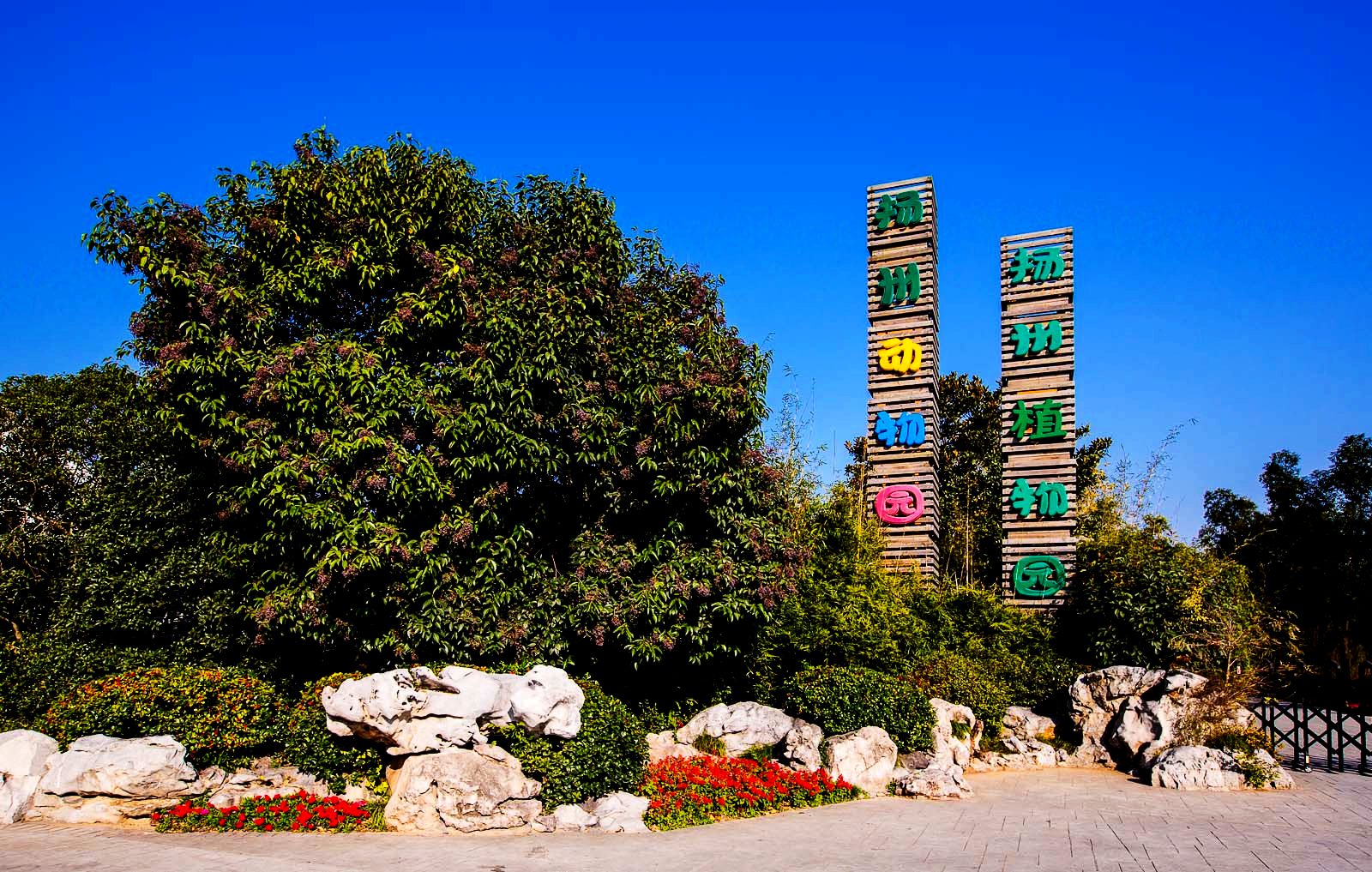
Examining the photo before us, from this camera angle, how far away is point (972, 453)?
23.7m

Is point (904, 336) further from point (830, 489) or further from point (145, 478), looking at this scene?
point (145, 478)

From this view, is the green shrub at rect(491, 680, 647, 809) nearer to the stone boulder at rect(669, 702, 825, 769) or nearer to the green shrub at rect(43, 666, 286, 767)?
the stone boulder at rect(669, 702, 825, 769)

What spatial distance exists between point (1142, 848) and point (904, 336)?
10.3 m

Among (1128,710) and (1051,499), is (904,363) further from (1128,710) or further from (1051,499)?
(1128,710)

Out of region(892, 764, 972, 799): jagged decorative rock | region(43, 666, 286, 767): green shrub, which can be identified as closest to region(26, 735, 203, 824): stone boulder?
region(43, 666, 286, 767): green shrub

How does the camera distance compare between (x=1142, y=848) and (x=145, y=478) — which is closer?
(x=1142, y=848)

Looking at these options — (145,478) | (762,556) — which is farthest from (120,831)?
(762,556)

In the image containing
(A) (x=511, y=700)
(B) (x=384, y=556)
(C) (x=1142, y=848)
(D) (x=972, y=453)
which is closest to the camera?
(C) (x=1142, y=848)

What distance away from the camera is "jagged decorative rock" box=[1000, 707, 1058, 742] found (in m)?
13.9

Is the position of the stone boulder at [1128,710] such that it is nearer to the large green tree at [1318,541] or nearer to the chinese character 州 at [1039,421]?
the chinese character 州 at [1039,421]

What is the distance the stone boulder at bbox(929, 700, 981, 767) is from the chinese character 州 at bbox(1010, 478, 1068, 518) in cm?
413

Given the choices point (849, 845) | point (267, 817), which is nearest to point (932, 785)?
point (849, 845)

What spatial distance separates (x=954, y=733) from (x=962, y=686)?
88 centimetres

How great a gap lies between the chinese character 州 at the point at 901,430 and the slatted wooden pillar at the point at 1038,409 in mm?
1532
